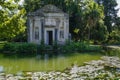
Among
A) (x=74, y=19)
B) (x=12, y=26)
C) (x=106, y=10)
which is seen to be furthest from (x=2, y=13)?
(x=106, y=10)

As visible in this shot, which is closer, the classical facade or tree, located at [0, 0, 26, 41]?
tree, located at [0, 0, 26, 41]

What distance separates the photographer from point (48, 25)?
1526 inches

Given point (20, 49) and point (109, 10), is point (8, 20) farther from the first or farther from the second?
point (109, 10)

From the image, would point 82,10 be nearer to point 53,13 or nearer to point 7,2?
point 53,13

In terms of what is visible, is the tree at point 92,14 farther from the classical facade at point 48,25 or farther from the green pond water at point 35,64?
the green pond water at point 35,64

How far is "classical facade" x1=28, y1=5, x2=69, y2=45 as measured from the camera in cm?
3862

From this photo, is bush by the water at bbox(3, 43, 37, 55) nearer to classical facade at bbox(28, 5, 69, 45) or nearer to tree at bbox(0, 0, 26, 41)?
classical facade at bbox(28, 5, 69, 45)

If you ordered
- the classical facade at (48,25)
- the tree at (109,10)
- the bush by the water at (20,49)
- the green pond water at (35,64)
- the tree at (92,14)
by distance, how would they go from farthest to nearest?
the tree at (109,10) < the tree at (92,14) < the classical facade at (48,25) < the bush by the water at (20,49) < the green pond water at (35,64)

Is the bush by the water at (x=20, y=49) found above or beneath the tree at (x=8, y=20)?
beneath

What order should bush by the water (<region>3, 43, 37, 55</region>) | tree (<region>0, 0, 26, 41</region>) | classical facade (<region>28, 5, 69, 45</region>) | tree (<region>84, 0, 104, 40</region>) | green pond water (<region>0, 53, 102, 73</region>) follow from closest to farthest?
tree (<region>0, 0, 26, 41</region>)
green pond water (<region>0, 53, 102, 73</region>)
bush by the water (<region>3, 43, 37, 55</region>)
classical facade (<region>28, 5, 69, 45</region>)
tree (<region>84, 0, 104, 40</region>)

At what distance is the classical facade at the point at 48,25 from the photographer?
1521 inches

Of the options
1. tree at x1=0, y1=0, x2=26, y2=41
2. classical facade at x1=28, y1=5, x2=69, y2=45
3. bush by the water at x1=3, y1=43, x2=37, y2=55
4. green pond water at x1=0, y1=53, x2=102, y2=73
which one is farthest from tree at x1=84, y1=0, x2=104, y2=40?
tree at x1=0, y1=0, x2=26, y2=41

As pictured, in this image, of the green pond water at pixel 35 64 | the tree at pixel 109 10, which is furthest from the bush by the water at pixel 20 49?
the tree at pixel 109 10

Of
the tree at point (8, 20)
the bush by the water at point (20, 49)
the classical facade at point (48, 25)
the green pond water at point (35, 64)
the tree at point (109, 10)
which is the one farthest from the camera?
the tree at point (109, 10)
